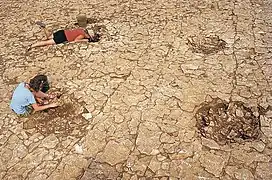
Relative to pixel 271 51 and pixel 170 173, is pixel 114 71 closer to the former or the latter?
pixel 170 173

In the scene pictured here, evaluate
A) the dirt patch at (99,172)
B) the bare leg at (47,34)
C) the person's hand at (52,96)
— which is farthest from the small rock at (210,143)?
the bare leg at (47,34)

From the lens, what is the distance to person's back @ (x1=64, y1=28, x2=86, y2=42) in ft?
20.8

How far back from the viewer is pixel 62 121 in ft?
15.9

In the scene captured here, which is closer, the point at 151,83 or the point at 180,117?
the point at 180,117

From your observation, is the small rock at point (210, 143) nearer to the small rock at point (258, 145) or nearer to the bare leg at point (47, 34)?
the small rock at point (258, 145)

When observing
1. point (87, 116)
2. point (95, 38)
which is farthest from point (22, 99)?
point (95, 38)

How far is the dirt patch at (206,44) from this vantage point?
19.7 feet

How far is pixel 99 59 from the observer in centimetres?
598

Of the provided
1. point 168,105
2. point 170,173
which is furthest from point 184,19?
point 170,173

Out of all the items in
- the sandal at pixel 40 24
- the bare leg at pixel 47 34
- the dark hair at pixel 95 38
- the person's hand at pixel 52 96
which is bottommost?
the person's hand at pixel 52 96

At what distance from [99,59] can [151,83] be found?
3.89ft

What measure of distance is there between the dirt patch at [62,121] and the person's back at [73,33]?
171 centimetres

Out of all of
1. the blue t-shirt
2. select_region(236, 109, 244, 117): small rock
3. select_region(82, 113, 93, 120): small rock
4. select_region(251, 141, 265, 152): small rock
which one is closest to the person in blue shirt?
the blue t-shirt

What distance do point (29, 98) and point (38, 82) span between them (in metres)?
0.55
